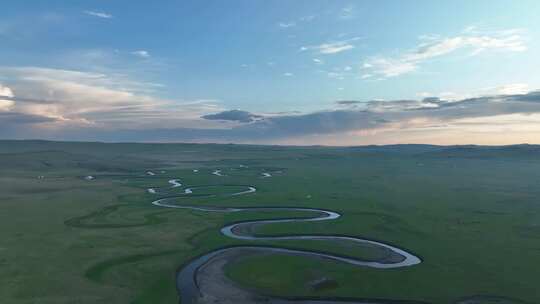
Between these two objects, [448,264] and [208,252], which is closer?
[448,264]

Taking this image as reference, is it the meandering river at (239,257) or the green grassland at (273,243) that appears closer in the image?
the meandering river at (239,257)

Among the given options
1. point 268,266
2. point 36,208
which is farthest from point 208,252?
point 36,208

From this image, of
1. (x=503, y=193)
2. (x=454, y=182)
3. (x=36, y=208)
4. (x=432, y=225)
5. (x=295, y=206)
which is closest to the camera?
(x=432, y=225)

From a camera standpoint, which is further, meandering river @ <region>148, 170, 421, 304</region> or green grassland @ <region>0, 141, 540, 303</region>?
green grassland @ <region>0, 141, 540, 303</region>

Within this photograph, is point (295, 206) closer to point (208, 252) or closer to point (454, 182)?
point (208, 252)

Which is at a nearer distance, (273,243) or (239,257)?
(239,257)

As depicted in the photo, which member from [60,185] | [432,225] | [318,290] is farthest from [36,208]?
[432,225]

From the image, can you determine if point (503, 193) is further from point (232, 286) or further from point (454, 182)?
point (232, 286)

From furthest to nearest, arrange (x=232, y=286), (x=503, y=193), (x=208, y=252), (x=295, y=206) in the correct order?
1. (x=503, y=193)
2. (x=295, y=206)
3. (x=208, y=252)
4. (x=232, y=286)

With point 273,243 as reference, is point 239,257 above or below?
below
